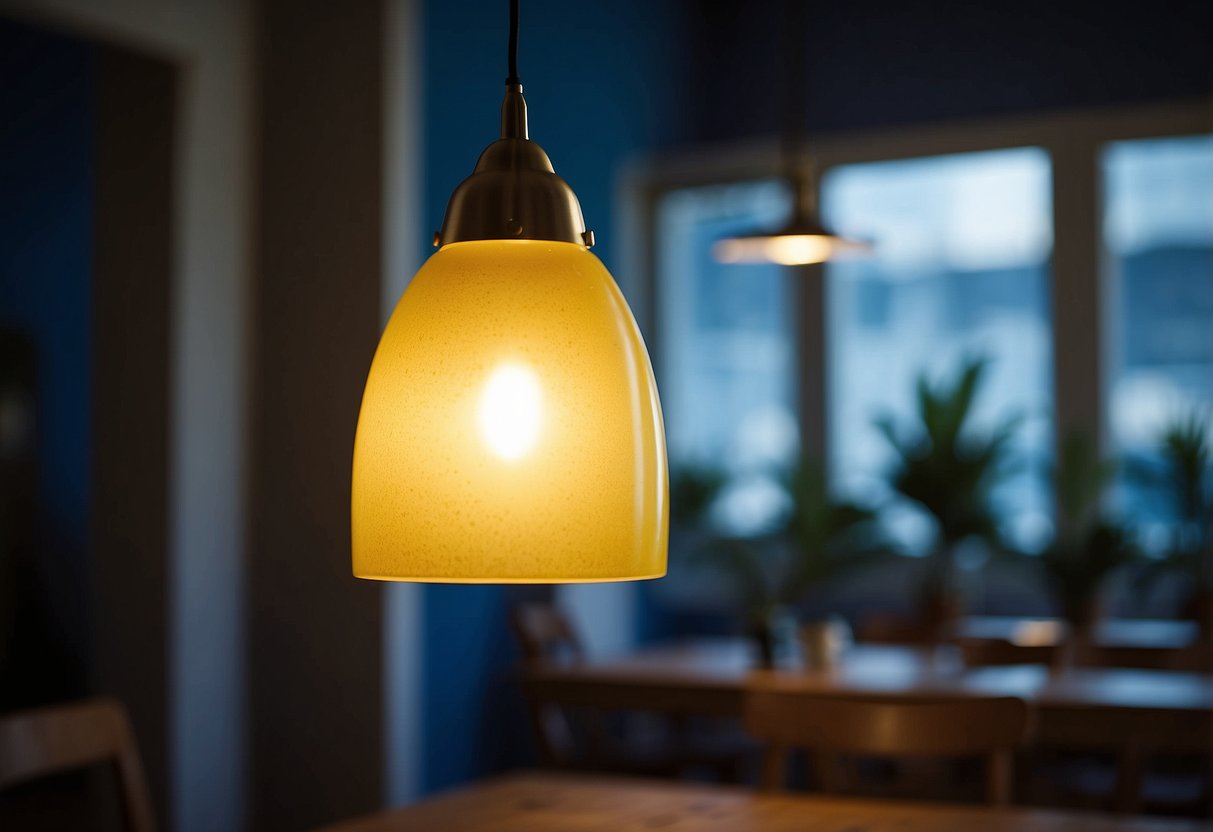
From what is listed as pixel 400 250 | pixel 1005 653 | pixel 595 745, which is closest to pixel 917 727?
pixel 1005 653

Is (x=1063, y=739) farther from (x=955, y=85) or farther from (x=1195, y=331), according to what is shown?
(x=955, y=85)

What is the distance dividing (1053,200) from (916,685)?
3.20 metres

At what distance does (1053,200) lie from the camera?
21.0ft

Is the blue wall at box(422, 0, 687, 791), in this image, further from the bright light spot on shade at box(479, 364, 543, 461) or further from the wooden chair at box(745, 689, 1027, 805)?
the bright light spot on shade at box(479, 364, 543, 461)

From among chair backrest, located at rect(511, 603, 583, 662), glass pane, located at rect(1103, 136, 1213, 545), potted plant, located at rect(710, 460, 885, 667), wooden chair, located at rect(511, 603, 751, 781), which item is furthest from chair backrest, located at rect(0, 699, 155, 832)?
glass pane, located at rect(1103, 136, 1213, 545)

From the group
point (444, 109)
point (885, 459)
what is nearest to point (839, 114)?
point (885, 459)

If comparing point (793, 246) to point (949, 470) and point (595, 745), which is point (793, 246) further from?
point (949, 470)

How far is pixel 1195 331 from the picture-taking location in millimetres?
6207

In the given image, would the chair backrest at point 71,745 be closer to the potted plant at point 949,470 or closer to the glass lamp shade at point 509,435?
the glass lamp shade at point 509,435

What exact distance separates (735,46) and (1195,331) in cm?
258

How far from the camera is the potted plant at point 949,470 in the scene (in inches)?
237

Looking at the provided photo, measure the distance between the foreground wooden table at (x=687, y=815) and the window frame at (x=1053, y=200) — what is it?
4.39m

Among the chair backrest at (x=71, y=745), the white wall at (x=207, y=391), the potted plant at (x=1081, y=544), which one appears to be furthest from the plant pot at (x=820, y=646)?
the chair backrest at (x=71, y=745)

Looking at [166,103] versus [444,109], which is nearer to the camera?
[166,103]
